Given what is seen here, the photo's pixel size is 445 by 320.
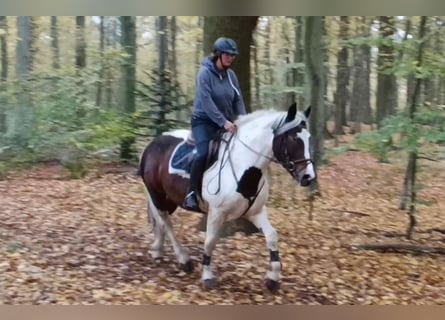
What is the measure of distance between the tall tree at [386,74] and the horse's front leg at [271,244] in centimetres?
73

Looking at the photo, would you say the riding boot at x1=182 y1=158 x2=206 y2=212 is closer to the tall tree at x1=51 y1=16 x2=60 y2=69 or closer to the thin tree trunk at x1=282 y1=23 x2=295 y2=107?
the thin tree trunk at x1=282 y1=23 x2=295 y2=107

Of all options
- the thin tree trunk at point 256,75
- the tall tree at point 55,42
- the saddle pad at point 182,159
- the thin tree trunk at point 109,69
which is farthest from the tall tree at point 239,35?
the tall tree at point 55,42

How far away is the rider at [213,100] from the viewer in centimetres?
309

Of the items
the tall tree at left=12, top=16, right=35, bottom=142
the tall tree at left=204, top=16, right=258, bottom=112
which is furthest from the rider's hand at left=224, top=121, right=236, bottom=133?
the tall tree at left=12, top=16, right=35, bottom=142

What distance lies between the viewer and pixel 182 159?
10.4 feet

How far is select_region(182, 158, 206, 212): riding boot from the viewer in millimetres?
3088

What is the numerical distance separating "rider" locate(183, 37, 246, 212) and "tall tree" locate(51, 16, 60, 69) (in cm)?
73

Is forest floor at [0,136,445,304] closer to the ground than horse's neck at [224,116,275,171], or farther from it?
closer to the ground

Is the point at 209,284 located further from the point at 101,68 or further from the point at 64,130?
the point at 101,68

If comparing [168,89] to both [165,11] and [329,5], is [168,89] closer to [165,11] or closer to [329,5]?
[165,11]

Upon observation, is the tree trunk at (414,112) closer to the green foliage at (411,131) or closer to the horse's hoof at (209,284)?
the green foliage at (411,131)

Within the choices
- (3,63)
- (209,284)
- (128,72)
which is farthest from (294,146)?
(3,63)

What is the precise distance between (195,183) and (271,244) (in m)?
0.46

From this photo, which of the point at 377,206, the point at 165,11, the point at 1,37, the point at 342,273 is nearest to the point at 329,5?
the point at 165,11
